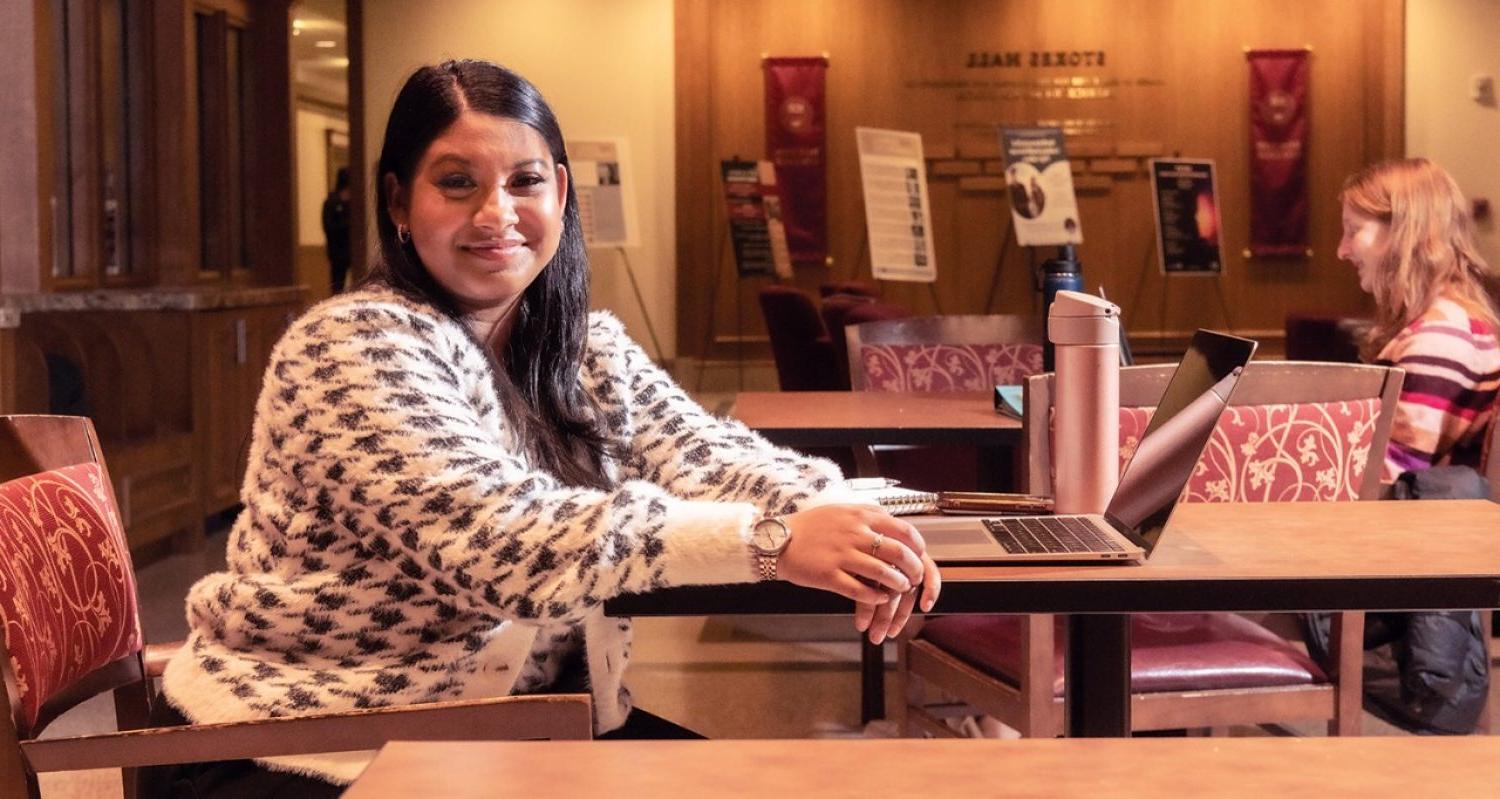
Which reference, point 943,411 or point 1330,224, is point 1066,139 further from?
point 943,411

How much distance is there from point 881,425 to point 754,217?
26.6ft

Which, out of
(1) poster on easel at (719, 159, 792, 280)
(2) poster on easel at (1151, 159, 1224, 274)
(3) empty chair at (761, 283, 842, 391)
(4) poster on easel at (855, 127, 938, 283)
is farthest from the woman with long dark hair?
(2) poster on easel at (1151, 159, 1224, 274)

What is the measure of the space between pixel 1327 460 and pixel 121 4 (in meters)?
6.15

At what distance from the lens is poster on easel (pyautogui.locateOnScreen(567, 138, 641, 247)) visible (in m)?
11.1

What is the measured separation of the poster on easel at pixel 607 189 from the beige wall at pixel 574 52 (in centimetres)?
70

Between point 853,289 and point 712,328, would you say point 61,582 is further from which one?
point 712,328

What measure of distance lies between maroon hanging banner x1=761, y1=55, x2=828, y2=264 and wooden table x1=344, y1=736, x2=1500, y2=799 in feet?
36.0

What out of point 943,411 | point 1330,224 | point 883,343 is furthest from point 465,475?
point 1330,224

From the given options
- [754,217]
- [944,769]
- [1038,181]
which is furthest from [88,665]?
[1038,181]

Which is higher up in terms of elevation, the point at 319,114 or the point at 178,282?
the point at 319,114

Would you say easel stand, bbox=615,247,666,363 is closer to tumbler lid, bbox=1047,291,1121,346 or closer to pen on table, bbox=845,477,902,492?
pen on table, bbox=845,477,902,492

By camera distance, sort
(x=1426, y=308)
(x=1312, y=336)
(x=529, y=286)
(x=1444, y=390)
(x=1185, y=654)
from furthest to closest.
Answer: (x=1312, y=336) < (x=1426, y=308) < (x=1444, y=390) < (x=1185, y=654) < (x=529, y=286)

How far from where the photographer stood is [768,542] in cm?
166

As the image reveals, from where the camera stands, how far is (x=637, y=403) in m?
2.17
